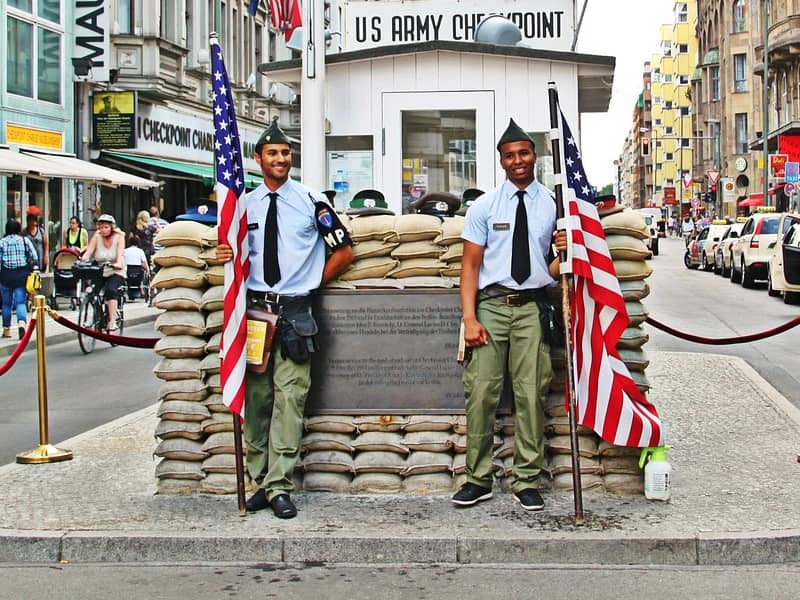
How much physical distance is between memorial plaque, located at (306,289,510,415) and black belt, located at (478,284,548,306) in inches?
18.3

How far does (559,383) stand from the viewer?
7.03 metres

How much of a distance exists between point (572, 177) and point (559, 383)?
125cm

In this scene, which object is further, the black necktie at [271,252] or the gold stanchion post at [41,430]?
the gold stanchion post at [41,430]

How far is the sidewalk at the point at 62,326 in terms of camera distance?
17.2m

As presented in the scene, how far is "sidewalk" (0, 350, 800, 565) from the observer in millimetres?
5957

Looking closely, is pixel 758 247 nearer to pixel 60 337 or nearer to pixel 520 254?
pixel 60 337

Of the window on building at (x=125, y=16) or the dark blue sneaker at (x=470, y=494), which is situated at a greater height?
the window on building at (x=125, y=16)

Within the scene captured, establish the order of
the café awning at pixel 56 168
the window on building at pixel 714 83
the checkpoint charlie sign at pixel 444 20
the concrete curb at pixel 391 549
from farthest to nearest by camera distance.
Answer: the window on building at pixel 714 83 < the café awning at pixel 56 168 < the checkpoint charlie sign at pixel 444 20 < the concrete curb at pixel 391 549

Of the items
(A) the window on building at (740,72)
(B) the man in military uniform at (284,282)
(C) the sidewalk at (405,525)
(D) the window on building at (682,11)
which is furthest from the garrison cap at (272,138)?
(D) the window on building at (682,11)

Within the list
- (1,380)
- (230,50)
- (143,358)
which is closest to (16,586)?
(1,380)

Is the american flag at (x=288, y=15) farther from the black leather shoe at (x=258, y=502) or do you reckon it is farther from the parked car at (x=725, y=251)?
the parked car at (x=725, y=251)

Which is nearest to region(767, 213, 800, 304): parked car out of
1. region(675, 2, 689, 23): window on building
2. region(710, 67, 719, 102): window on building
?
region(710, 67, 719, 102): window on building

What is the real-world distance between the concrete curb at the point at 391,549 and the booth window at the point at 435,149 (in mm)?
5717

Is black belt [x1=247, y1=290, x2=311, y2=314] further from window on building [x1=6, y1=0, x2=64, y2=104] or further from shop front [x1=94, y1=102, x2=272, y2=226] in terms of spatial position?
shop front [x1=94, y1=102, x2=272, y2=226]
